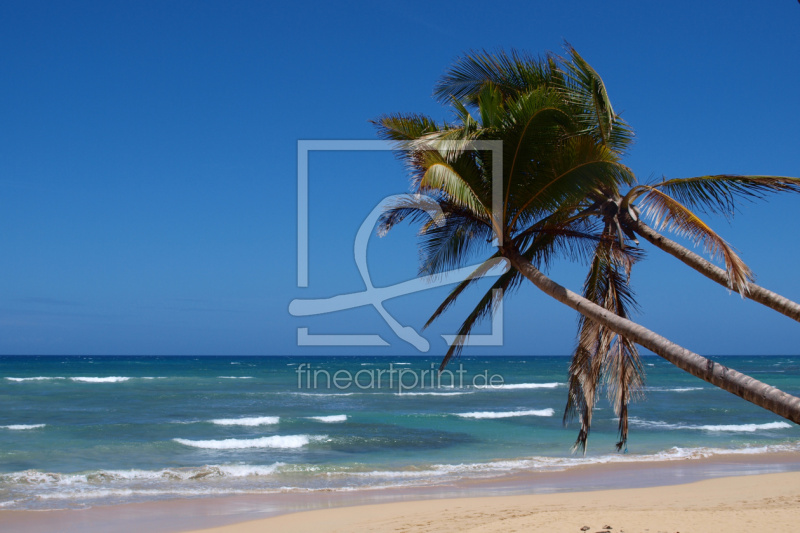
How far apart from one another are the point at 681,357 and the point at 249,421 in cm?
1823

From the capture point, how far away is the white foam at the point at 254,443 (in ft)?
52.3

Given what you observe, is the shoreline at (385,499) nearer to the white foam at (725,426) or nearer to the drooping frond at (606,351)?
the drooping frond at (606,351)

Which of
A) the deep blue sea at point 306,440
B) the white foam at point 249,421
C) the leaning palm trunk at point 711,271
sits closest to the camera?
the leaning palm trunk at point 711,271

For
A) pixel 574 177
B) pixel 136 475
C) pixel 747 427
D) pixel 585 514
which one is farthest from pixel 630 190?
pixel 747 427

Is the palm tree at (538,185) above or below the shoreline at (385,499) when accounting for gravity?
above

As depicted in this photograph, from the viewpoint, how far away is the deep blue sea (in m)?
11.5

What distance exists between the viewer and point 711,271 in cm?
544

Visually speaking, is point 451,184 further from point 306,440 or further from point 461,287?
point 306,440

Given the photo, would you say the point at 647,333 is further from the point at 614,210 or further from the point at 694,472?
the point at 694,472

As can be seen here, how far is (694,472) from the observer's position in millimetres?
12281

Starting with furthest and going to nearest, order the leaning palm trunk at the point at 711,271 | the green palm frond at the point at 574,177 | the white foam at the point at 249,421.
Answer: the white foam at the point at 249,421, the green palm frond at the point at 574,177, the leaning palm trunk at the point at 711,271

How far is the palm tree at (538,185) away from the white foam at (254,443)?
1039cm

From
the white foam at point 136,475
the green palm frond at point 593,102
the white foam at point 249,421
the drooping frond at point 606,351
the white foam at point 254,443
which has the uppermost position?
the green palm frond at point 593,102

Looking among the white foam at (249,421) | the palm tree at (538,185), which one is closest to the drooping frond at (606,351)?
the palm tree at (538,185)
